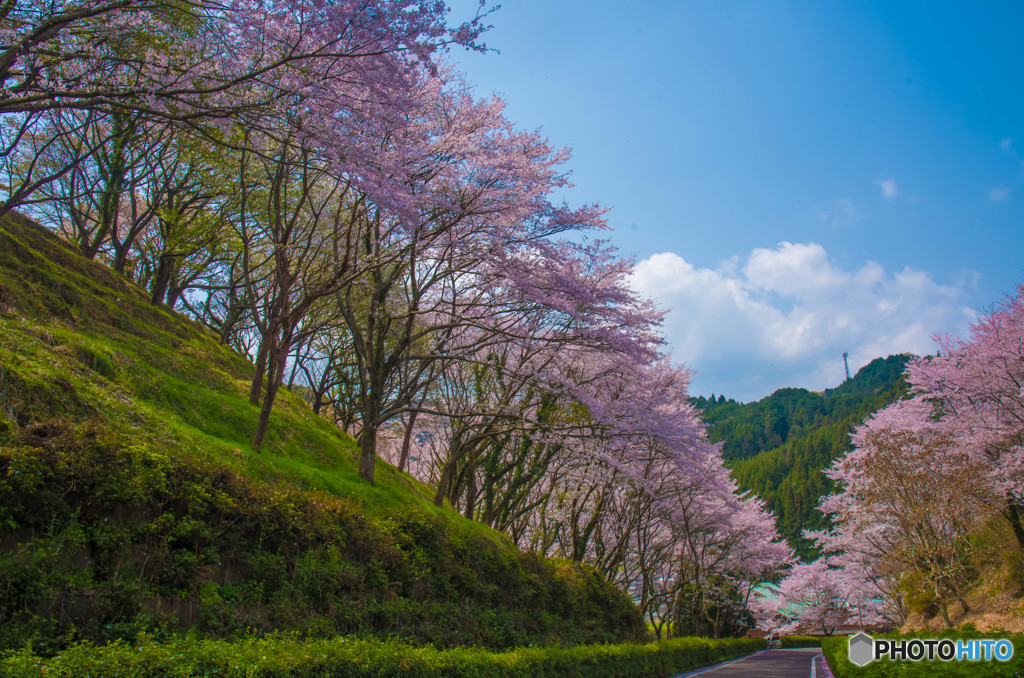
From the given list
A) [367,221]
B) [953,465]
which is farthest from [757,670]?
[367,221]

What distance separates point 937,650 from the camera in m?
11.9

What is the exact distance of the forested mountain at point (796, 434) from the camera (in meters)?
75.4

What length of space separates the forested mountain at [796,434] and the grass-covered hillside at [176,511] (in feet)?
142

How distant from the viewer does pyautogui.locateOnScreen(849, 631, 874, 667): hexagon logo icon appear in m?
14.0

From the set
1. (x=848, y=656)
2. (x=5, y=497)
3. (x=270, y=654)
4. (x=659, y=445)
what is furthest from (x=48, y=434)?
(x=848, y=656)

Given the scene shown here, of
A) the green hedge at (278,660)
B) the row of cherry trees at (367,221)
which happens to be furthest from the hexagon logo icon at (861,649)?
the green hedge at (278,660)

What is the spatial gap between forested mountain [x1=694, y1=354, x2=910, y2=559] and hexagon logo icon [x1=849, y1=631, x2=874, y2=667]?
1383 inches

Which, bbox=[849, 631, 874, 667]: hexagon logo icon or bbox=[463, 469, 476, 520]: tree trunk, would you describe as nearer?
bbox=[849, 631, 874, 667]: hexagon logo icon

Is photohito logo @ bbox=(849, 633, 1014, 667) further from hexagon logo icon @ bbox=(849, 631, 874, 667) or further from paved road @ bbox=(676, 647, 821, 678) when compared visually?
paved road @ bbox=(676, 647, 821, 678)

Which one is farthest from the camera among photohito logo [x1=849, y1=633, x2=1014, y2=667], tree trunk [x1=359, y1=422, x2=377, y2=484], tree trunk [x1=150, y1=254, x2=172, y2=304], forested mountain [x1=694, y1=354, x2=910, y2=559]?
forested mountain [x1=694, y1=354, x2=910, y2=559]

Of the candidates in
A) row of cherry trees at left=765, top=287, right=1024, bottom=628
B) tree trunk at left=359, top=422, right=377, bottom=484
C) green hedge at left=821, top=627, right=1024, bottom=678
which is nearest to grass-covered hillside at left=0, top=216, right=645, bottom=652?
tree trunk at left=359, top=422, right=377, bottom=484

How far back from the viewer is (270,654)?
5.28 m

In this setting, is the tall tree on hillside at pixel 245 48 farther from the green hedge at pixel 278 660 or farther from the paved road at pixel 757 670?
the paved road at pixel 757 670

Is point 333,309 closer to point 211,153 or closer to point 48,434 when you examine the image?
point 211,153
